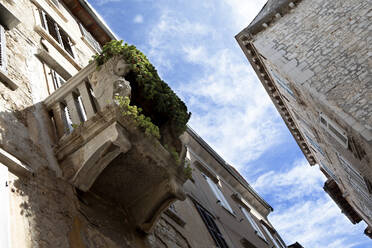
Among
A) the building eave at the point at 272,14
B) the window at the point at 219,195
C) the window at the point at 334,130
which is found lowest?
the window at the point at 334,130

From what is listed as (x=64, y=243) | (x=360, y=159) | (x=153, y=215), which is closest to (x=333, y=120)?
(x=360, y=159)

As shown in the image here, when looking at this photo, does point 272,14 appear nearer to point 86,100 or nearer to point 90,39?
point 90,39

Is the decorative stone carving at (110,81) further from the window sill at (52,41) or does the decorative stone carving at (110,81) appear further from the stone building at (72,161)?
the window sill at (52,41)

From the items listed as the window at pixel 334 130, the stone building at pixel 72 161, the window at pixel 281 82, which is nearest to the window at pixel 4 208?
the stone building at pixel 72 161

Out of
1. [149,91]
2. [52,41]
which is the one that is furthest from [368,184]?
[52,41]

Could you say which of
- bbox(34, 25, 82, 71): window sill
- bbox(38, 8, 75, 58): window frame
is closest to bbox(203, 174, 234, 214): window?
bbox(38, 8, 75, 58): window frame

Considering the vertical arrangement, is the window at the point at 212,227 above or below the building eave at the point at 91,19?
below

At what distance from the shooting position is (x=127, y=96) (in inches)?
216

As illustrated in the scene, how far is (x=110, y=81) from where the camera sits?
5746 mm

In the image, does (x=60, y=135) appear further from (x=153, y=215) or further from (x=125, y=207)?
(x=153, y=215)

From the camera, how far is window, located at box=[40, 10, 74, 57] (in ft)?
30.5

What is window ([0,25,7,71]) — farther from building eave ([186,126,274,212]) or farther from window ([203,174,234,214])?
window ([203,174,234,214])

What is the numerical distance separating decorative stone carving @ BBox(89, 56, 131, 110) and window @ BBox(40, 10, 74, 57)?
143 inches

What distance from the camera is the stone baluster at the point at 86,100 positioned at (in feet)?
18.4
